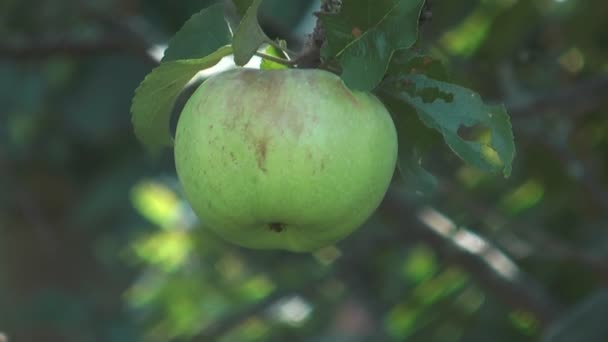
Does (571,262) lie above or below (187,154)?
below

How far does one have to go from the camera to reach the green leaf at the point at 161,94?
52.6 inches

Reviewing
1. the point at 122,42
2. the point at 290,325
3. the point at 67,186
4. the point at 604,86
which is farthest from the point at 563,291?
the point at 67,186

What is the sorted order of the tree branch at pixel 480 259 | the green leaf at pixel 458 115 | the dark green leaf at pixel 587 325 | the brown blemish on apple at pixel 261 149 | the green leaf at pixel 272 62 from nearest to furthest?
the brown blemish on apple at pixel 261 149 < the green leaf at pixel 458 115 < the green leaf at pixel 272 62 < the dark green leaf at pixel 587 325 < the tree branch at pixel 480 259

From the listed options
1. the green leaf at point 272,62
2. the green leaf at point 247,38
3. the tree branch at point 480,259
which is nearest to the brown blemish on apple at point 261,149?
the green leaf at point 247,38

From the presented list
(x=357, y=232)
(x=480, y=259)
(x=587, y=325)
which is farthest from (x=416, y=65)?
(x=357, y=232)

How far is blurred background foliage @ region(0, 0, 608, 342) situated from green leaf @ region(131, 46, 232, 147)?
3.31ft

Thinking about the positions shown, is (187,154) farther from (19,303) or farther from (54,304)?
(19,303)

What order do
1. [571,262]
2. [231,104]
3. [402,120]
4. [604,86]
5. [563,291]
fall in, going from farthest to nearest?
[563,291]
[571,262]
[604,86]
[402,120]
[231,104]

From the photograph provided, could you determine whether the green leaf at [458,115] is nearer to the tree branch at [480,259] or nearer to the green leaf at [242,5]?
the green leaf at [242,5]

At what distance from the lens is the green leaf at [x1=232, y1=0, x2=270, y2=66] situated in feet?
4.29

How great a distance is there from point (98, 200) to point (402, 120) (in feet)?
7.51

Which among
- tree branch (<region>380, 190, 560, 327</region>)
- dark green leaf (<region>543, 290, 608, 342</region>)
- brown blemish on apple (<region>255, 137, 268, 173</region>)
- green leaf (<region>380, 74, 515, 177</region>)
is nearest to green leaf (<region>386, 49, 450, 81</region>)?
green leaf (<region>380, 74, 515, 177</region>)

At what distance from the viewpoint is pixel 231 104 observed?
129 centimetres

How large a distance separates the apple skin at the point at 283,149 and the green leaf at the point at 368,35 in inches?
1.1
